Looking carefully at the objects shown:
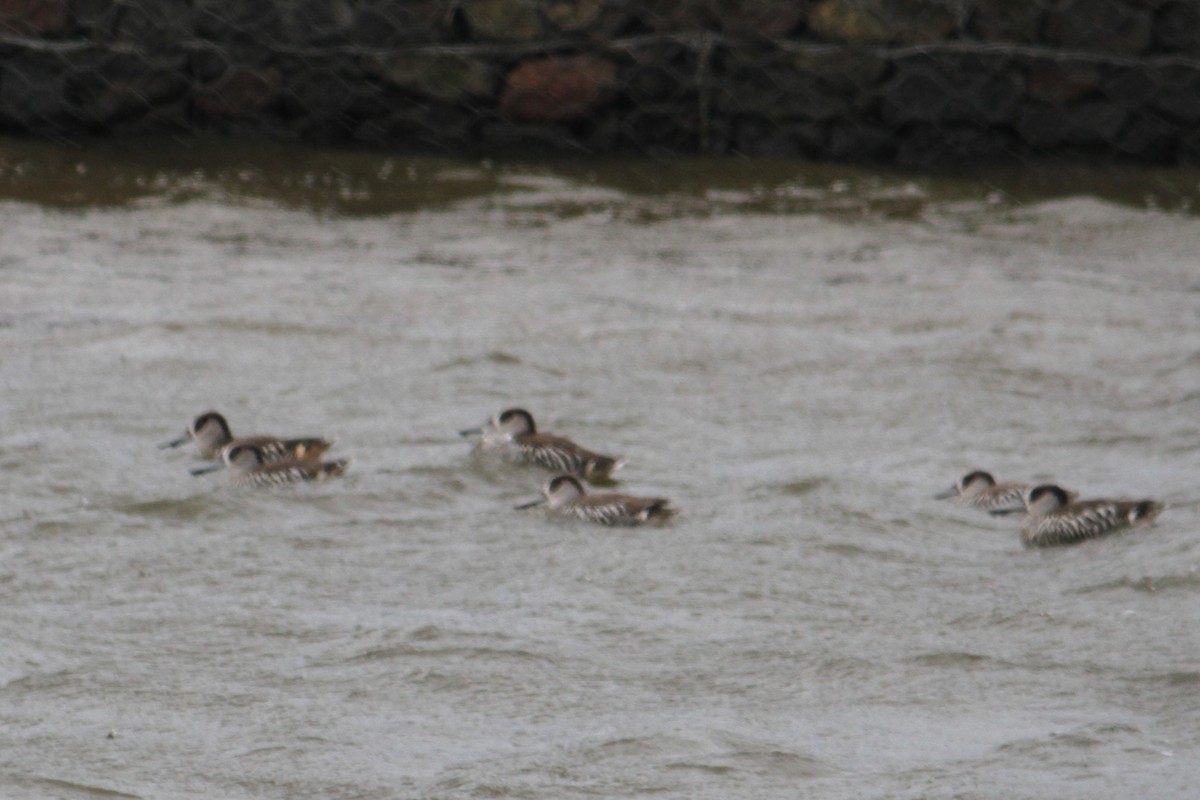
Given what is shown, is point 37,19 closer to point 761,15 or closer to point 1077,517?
point 761,15

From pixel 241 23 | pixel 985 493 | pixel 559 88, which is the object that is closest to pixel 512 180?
pixel 559 88

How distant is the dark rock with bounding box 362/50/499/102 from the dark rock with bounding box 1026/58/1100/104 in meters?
3.35

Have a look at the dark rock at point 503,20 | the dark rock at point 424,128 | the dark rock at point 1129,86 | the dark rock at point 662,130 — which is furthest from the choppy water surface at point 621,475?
the dark rock at point 503,20

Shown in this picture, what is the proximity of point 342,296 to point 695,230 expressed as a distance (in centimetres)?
235

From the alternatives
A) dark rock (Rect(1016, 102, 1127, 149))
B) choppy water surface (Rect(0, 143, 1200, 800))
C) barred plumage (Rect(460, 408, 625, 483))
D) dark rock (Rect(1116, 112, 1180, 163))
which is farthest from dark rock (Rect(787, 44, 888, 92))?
barred plumage (Rect(460, 408, 625, 483))

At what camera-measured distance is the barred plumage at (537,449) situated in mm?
8836

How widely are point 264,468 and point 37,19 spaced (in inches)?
252

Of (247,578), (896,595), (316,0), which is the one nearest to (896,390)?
(896,595)

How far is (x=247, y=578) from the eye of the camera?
24.4ft

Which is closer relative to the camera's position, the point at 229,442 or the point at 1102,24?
the point at 229,442

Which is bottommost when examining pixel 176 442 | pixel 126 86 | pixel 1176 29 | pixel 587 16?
pixel 176 442

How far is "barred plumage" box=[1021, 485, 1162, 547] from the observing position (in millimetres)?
7816

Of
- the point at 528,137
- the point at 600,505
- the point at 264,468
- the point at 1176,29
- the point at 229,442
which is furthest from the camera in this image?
the point at 528,137

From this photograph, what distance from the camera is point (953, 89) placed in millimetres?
13625
